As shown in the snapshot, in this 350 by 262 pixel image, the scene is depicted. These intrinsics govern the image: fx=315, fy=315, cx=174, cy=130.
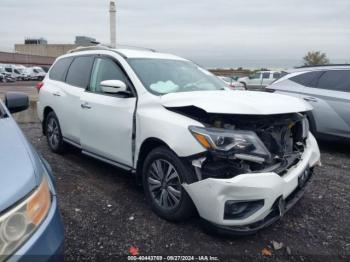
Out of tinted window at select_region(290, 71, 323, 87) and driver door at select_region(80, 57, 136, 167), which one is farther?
tinted window at select_region(290, 71, 323, 87)

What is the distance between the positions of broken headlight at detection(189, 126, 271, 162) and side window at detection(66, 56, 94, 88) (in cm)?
237

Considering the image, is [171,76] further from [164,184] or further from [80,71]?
[80,71]

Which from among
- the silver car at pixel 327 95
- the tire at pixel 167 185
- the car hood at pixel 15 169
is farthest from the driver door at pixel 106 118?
the silver car at pixel 327 95

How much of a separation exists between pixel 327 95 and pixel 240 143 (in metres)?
3.97

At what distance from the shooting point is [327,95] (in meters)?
5.72

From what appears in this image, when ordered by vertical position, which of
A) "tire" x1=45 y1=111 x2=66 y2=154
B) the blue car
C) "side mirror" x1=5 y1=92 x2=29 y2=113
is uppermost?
"side mirror" x1=5 y1=92 x2=29 y2=113

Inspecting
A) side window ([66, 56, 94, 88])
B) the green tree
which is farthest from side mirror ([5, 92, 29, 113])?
the green tree

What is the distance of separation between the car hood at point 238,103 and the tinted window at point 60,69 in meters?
2.63

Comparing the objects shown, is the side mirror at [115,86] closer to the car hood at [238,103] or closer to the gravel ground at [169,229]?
the car hood at [238,103]

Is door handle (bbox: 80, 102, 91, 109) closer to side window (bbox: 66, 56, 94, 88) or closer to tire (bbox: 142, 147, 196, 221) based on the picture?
side window (bbox: 66, 56, 94, 88)

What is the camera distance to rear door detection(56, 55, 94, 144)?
14.3 feet

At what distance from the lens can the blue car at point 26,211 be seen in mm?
1481

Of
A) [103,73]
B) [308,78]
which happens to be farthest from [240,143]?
[308,78]

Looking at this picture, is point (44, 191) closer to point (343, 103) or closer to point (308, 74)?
point (343, 103)
